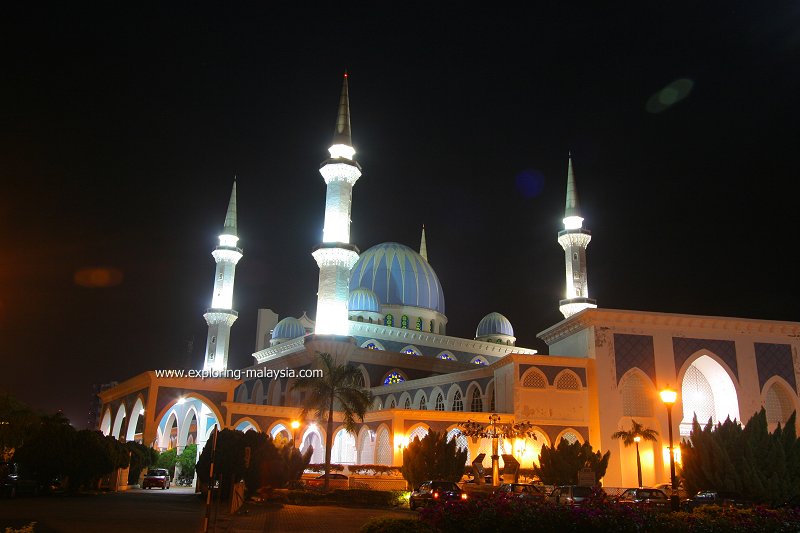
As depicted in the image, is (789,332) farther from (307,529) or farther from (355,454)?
(307,529)

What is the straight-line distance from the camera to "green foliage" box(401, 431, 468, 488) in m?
24.9

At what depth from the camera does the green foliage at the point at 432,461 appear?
24.9 meters

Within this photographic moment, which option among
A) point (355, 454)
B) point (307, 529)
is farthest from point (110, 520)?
point (355, 454)

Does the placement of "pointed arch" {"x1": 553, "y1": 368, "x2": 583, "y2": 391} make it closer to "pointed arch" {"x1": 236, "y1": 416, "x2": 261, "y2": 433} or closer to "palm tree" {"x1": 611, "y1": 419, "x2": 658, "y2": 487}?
"palm tree" {"x1": 611, "y1": 419, "x2": 658, "y2": 487}

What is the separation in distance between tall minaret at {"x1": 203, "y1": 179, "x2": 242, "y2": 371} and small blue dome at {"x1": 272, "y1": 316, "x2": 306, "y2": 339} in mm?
7106

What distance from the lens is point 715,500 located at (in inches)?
674

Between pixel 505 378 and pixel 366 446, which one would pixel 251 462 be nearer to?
pixel 366 446

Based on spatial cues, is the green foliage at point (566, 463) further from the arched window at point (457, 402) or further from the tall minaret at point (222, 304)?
the tall minaret at point (222, 304)

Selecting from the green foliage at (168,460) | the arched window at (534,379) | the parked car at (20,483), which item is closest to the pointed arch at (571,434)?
the arched window at (534,379)

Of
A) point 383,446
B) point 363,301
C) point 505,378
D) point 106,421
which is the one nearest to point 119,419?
point 106,421

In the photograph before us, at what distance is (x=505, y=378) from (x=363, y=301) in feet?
54.8

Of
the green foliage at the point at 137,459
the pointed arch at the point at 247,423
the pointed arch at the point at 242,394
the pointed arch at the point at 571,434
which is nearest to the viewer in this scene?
the green foliage at the point at 137,459

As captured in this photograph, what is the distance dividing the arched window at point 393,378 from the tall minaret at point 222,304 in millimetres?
10084

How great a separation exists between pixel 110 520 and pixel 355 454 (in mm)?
23671
